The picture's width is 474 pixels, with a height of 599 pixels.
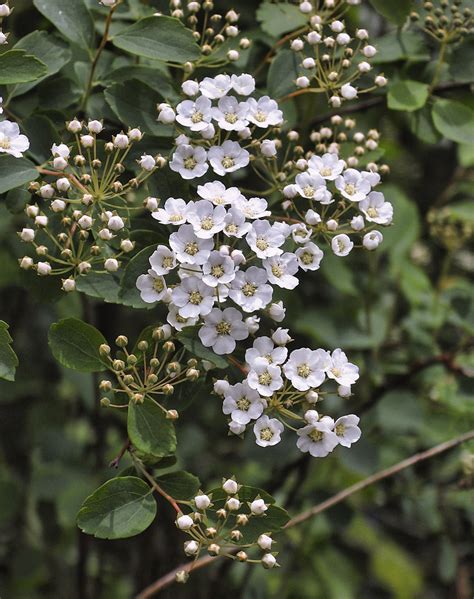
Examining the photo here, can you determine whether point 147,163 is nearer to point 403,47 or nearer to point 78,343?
point 78,343

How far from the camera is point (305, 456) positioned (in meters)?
2.22

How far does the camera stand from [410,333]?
239 centimetres

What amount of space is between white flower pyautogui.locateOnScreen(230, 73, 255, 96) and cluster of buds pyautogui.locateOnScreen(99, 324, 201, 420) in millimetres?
440

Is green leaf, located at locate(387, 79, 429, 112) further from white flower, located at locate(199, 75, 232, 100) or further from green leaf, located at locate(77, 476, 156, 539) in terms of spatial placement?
green leaf, located at locate(77, 476, 156, 539)

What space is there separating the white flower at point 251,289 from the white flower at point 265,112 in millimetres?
294

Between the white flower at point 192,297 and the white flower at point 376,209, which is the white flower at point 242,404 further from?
the white flower at point 376,209

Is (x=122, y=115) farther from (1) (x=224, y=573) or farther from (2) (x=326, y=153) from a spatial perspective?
(1) (x=224, y=573)

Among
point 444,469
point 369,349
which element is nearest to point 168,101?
point 369,349

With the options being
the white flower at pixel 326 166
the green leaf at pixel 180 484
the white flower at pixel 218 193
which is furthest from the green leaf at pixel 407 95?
the green leaf at pixel 180 484

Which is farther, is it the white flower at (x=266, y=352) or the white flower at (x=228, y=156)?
the white flower at (x=228, y=156)

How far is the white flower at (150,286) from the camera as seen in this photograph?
4.54 feet

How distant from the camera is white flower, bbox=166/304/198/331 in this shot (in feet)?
4.46

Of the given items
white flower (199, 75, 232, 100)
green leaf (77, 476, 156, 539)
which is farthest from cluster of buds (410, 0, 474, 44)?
green leaf (77, 476, 156, 539)

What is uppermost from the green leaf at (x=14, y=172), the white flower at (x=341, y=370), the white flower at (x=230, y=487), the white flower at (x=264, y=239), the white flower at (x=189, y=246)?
the green leaf at (x=14, y=172)
